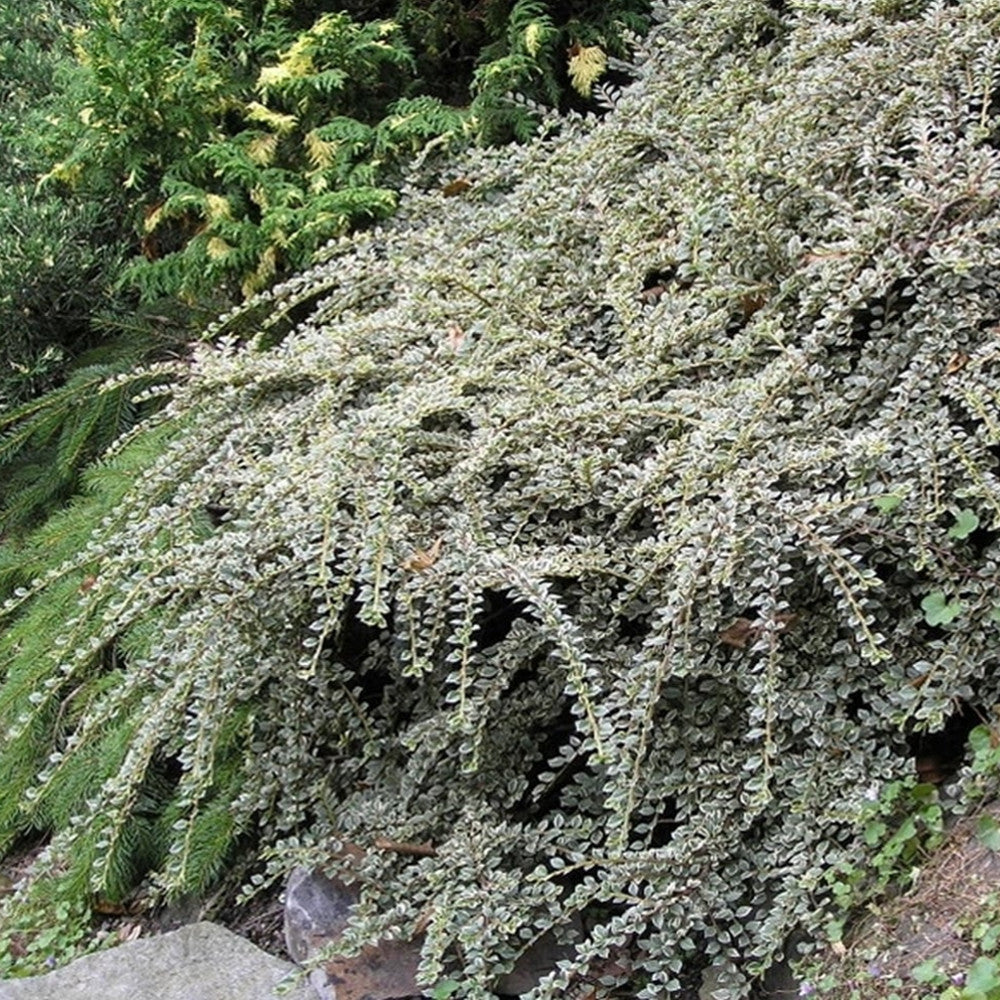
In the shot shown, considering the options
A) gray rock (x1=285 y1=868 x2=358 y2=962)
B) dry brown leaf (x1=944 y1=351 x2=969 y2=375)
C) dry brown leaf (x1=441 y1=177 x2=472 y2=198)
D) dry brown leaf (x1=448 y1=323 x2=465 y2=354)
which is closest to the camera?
dry brown leaf (x1=944 y1=351 x2=969 y2=375)

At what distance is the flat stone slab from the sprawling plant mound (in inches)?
4.3

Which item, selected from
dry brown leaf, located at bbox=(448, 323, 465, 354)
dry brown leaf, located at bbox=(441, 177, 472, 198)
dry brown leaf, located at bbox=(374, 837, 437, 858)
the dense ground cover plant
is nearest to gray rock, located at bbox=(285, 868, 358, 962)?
dry brown leaf, located at bbox=(374, 837, 437, 858)

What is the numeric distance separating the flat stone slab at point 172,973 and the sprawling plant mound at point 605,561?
0.36 ft

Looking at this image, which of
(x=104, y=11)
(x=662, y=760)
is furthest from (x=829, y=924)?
(x=104, y=11)

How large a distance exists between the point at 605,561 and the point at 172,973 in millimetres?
1002

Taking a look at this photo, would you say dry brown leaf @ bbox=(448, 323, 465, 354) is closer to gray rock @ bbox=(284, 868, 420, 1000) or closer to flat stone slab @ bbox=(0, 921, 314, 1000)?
gray rock @ bbox=(284, 868, 420, 1000)

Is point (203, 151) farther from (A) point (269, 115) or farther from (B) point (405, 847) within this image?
(B) point (405, 847)

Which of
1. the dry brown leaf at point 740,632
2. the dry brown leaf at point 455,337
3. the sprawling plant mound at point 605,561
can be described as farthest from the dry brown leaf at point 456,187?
the dry brown leaf at point 740,632

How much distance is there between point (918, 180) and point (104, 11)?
2.22 m

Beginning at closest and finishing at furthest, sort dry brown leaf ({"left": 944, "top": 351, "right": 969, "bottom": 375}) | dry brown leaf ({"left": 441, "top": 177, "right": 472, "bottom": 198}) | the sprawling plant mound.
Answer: the sprawling plant mound, dry brown leaf ({"left": 944, "top": 351, "right": 969, "bottom": 375}), dry brown leaf ({"left": 441, "top": 177, "right": 472, "bottom": 198})

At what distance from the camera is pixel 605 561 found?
1.89m

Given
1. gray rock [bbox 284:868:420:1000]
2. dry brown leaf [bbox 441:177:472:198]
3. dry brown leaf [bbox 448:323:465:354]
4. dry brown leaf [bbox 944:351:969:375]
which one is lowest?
gray rock [bbox 284:868:420:1000]

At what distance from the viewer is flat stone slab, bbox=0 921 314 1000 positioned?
2.00 meters

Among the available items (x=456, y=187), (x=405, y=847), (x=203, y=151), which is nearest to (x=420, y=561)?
(x=405, y=847)
